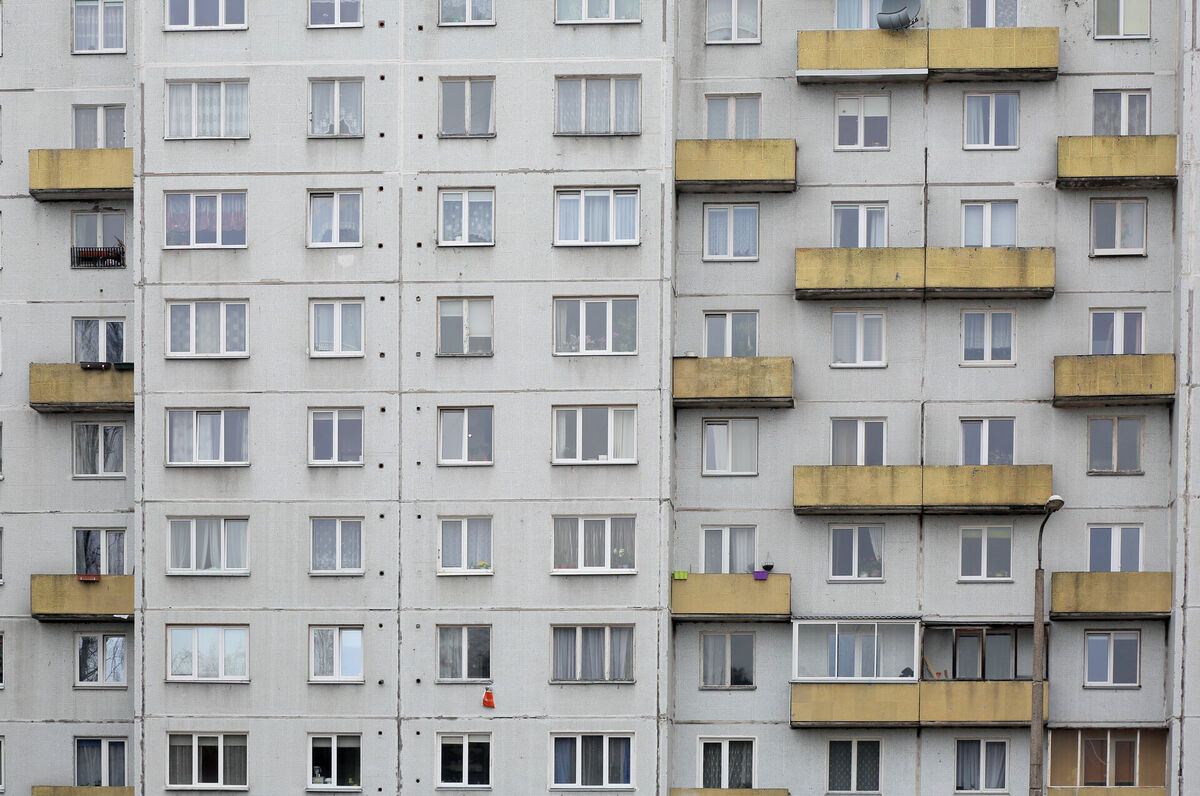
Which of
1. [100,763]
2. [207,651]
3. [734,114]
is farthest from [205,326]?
[734,114]

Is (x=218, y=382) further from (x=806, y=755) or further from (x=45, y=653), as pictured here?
(x=806, y=755)

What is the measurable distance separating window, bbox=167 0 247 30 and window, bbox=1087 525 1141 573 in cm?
2711

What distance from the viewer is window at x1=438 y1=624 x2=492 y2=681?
46.6 metres

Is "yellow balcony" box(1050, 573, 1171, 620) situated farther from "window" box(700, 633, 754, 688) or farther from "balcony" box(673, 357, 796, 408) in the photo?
"balcony" box(673, 357, 796, 408)

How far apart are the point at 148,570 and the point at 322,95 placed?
1361 centimetres

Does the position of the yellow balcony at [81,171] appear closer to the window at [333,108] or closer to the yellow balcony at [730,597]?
the window at [333,108]

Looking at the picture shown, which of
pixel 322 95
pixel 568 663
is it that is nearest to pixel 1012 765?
pixel 568 663

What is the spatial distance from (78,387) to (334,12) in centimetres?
1259

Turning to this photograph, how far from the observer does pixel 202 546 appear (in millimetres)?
47156

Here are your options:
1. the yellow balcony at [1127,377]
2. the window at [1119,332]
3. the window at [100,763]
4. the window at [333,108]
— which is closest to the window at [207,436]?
the window at [333,108]

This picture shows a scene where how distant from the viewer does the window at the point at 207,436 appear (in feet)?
155

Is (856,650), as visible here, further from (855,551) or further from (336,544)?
(336,544)

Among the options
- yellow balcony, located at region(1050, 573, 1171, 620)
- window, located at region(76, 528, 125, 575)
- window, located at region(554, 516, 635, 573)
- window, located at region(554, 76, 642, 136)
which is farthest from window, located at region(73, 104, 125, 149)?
yellow balcony, located at region(1050, 573, 1171, 620)

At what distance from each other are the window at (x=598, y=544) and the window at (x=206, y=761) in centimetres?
993
